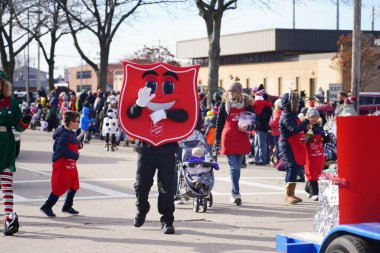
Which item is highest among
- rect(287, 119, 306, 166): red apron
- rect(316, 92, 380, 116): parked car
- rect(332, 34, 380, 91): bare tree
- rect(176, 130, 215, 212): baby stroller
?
rect(332, 34, 380, 91): bare tree

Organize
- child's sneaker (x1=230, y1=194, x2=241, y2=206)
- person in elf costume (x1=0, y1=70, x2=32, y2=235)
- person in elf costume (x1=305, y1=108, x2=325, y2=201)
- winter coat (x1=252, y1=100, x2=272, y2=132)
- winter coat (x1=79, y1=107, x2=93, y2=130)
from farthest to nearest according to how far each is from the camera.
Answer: winter coat (x1=79, y1=107, x2=93, y2=130), winter coat (x1=252, y1=100, x2=272, y2=132), person in elf costume (x1=305, y1=108, x2=325, y2=201), child's sneaker (x1=230, y1=194, x2=241, y2=206), person in elf costume (x1=0, y1=70, x2=32, y2=235)

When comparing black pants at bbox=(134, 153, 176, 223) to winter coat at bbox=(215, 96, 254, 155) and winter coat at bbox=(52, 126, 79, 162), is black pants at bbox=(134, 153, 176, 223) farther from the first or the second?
winter coat at bbox=(215, 96, 254, 155)

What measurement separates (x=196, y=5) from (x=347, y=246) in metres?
25.5

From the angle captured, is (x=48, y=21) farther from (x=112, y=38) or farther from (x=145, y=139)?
(x=145, y=139)

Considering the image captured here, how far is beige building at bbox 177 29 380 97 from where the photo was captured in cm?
5884

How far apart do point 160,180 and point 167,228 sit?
1.93 ft

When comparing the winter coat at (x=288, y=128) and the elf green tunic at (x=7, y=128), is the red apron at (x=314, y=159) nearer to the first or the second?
the winter coat at (x=288, y=128)

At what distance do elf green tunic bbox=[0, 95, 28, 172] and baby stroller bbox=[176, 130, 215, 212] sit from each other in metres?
2.84

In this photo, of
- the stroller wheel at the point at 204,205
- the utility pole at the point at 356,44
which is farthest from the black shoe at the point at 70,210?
the utility pole at the point at 356,44

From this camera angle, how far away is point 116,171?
17297 mm

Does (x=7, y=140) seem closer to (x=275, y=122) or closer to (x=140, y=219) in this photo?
(x=140, y=219)

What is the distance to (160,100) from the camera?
9703mm

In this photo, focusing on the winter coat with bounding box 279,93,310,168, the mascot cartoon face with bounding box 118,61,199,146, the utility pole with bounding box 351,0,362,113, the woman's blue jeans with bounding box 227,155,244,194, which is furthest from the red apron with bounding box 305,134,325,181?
the utility pole with bounding box 351,0,362,113

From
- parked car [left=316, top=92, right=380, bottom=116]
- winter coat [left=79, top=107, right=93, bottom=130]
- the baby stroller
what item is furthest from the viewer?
parked car [left=316, top=92, right=380, bottom=116]
